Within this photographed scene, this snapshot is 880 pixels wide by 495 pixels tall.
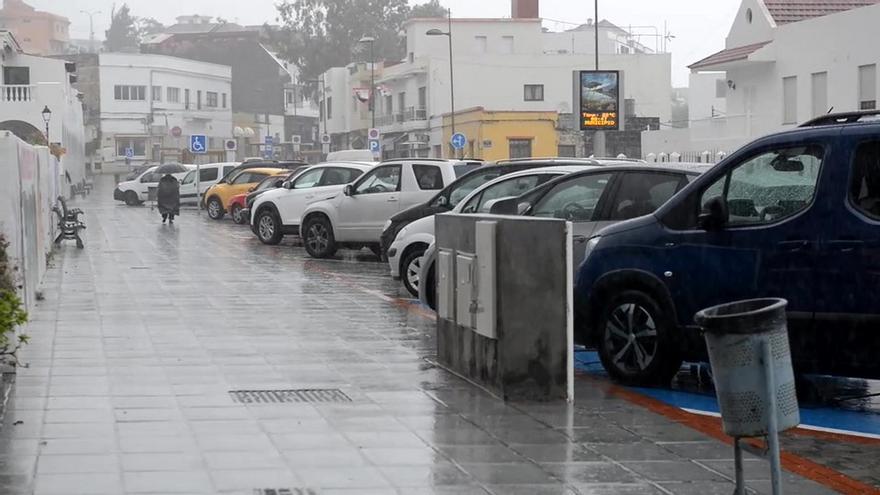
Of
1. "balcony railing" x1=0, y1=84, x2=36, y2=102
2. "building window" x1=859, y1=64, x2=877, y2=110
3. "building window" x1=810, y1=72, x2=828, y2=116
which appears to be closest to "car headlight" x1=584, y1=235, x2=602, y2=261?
"building window" x1=859, y1=64, x2=877, y2=110

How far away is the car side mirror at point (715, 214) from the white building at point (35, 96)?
138ft

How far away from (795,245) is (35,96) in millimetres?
53116

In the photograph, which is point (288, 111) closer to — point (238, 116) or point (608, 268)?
point (238, 116)

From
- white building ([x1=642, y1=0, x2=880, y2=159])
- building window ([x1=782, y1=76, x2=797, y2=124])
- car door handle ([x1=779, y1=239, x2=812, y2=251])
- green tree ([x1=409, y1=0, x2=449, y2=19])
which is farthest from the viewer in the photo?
green tree ([x1=409, y1=0, x2=449, y2=19])

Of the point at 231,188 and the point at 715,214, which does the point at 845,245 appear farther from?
the point at 231,188

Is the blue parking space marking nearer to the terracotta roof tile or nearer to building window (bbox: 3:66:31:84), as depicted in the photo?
the terracotta roof tile

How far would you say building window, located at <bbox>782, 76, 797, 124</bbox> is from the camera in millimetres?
41281

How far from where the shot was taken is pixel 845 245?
31.5 feet

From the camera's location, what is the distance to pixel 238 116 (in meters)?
107

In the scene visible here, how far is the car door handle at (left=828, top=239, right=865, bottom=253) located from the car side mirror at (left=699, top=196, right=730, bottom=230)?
0.92 meters

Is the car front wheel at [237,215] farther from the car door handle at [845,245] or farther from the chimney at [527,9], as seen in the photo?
the chimney at [527,9]

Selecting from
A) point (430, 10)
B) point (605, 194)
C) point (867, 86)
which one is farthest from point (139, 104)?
point (605, 194)

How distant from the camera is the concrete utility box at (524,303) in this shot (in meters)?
10.0

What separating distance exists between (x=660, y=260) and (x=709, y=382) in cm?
123
